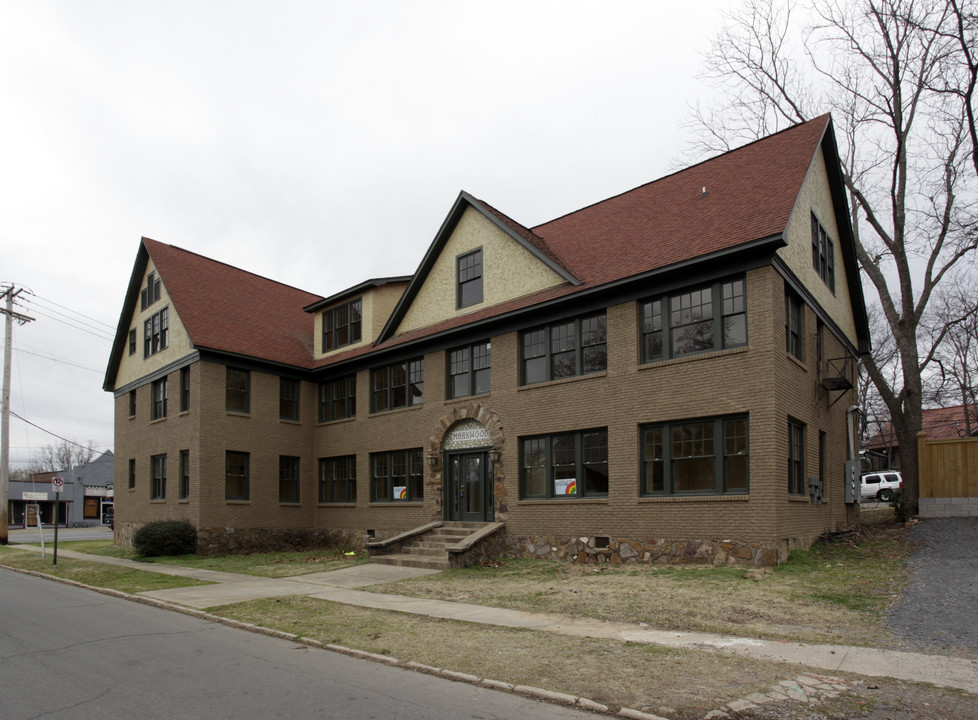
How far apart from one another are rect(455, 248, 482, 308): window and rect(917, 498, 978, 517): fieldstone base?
47.9ft

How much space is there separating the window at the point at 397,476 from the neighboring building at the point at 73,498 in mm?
51028

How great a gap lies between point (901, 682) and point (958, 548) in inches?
464

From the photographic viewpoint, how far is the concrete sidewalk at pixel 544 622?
7.63 m

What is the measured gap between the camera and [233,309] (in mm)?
29062

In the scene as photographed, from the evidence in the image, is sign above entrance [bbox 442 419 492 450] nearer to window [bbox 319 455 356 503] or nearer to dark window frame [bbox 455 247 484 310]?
dark window frame [bbox 455 247 484 310]

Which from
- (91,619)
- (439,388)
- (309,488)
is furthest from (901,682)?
(309,488)

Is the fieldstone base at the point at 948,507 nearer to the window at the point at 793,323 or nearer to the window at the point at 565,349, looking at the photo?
the window at the point at 793,323

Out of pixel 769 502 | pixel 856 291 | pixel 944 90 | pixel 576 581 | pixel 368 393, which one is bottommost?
pixel 576 581

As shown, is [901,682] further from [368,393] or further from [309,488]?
[309,488]

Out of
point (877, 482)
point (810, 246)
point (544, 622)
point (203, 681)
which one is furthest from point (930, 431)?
point (203, 681)

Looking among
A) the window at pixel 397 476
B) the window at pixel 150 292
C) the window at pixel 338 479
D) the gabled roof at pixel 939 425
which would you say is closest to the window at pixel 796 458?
the window at pixel 397 476

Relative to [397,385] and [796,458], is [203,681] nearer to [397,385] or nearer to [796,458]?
[796,458]

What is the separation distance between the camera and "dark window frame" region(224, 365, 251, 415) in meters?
26.1

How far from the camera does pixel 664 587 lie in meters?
13.4
